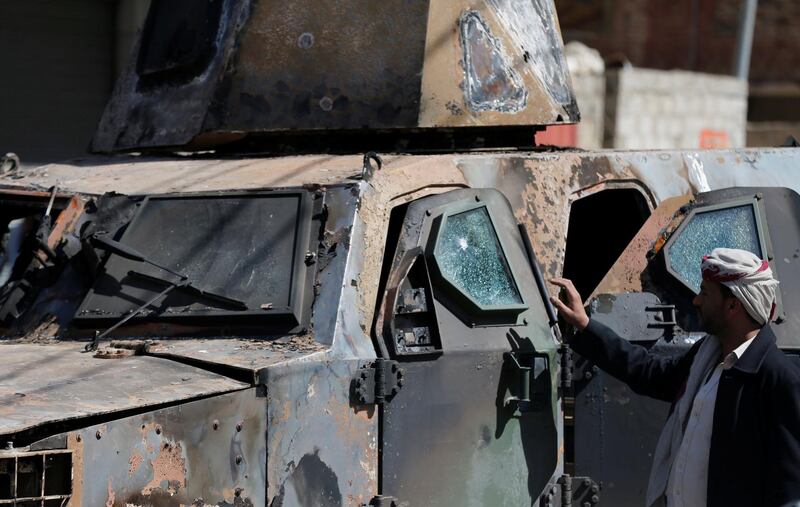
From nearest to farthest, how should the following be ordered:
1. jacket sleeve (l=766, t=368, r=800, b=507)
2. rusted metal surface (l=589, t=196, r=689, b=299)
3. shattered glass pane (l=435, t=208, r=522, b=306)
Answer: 1. jacket sleeve (l=766, t=368, r=800, b=507)
2. shattered glass pane (l=435, t=208, r=522, b=306)
3. rusted metal surface (l=589, t=196, r=689, b=299)

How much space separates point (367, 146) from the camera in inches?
270

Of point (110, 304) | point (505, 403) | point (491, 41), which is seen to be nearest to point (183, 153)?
point (491, 41)

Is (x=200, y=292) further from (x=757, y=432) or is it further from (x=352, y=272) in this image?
(x=757, y=432)

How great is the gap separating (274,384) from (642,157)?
2.20 meters

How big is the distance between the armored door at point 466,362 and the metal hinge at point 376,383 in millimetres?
49

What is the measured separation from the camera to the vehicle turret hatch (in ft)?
20.0

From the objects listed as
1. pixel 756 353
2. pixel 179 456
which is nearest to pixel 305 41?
pixel 179 456

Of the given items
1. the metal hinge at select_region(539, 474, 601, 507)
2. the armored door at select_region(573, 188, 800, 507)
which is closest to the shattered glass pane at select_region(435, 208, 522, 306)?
the armored door at select_region(573, 188, 800, 507)

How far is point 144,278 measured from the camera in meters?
5.54

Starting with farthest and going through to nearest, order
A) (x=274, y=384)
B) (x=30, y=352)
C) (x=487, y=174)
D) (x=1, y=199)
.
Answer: (x=1, y=199)
(x=487, y=174)
(x=30, y=352)
(x=274, y=384)

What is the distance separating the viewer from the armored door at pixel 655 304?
232 inches

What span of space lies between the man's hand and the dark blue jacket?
86 centimetres

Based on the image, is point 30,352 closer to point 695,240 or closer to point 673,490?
point 673,490

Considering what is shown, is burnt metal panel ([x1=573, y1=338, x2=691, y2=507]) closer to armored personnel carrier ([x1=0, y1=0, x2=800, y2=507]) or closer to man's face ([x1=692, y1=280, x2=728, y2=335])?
armored personnel carrier ([x1=0, y1=0, x2=800, y2=507])
